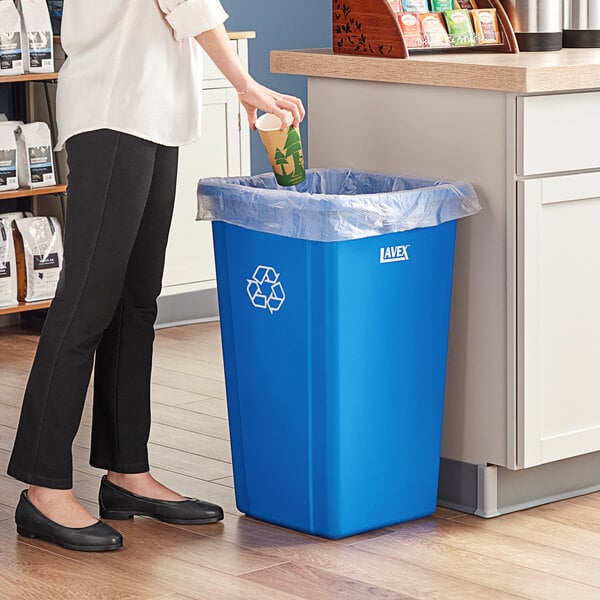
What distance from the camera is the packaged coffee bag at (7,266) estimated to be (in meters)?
4.23

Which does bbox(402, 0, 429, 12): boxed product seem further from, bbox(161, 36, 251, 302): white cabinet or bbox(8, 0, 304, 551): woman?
bbox(161, 36, 251, 302): white cabinet

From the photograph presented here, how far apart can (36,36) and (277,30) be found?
1439 millimetres

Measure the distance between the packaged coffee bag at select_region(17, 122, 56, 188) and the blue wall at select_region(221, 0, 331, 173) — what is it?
1.19 metres

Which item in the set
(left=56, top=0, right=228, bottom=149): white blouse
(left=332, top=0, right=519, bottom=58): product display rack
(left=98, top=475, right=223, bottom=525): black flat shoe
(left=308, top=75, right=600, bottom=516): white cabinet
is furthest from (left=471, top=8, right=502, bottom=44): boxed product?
(left=98, top=475, right=223, bottom=525): black flat shoe

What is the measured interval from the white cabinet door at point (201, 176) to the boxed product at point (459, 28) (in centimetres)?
168

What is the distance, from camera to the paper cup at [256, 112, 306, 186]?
7.86 ft

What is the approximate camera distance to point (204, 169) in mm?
4441

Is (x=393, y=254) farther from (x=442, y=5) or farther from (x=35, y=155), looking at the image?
(x=35, y=155)

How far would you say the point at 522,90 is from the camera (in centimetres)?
241

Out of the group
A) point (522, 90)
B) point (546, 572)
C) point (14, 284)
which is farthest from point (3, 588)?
point (14, 284)

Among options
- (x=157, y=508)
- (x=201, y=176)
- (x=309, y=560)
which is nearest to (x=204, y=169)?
(x=201, y=176)

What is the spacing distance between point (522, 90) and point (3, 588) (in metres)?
1.23

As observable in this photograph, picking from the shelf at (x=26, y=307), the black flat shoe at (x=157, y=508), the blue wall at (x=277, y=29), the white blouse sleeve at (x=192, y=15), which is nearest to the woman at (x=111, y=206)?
the white blouse sleeve at (x=192, y=15)

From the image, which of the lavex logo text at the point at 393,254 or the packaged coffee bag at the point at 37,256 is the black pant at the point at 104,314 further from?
the packaged coffee bag at the point at 37,256
